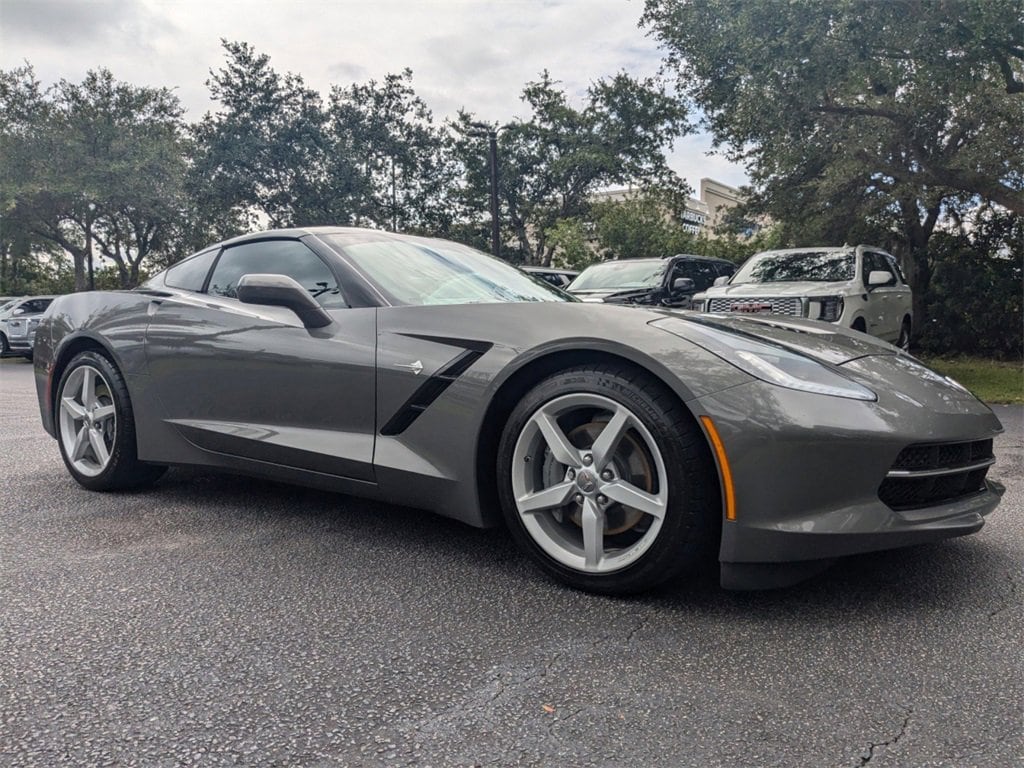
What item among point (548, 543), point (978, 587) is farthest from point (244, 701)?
point (978, 587)

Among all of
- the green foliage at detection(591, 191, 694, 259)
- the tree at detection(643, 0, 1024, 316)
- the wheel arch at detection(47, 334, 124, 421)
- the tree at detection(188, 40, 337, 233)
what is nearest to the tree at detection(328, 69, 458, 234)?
the tree at detection(188, 40, 337, 233)

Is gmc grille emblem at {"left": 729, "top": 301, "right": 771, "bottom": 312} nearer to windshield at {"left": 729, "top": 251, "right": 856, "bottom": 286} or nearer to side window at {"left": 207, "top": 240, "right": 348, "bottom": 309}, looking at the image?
windshield at {"left": 729, "top": 251, "right": 856, "bottom": 286}

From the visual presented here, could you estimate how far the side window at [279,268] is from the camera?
303 cm

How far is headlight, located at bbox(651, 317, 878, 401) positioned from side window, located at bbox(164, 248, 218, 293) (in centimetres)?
232

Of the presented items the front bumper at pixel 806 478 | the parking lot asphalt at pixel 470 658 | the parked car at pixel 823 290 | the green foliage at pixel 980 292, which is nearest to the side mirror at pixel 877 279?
the parked car at pixel 823 290

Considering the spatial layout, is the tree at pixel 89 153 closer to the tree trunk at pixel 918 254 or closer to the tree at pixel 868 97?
the tree at pixel 868 97

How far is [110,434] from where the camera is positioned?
3.66m

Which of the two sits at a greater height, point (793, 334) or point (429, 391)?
point (793, 334)

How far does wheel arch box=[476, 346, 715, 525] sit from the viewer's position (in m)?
2.38

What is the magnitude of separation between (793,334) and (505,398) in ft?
3.54

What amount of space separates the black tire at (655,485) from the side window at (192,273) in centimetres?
199

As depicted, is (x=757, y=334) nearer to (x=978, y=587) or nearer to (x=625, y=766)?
(x=978, y=587)

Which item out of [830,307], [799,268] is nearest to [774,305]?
[830,307]

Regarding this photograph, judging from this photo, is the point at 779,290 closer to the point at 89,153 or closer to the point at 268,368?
the point at 268,368
